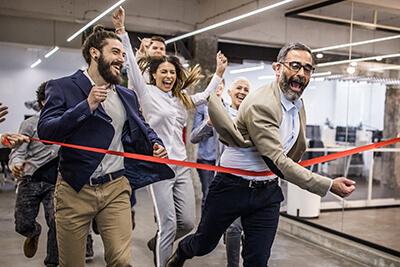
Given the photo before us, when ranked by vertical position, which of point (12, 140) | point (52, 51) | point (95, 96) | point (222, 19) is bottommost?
point (12, 140)

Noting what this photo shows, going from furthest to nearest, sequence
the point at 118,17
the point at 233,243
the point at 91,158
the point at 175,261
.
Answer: the point at 233,243 → the point at 175,261 → the point at 118,17 → the point at 91,158

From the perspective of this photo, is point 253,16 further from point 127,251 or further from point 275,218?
point 127,251

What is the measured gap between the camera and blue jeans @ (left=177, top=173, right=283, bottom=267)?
2822mm

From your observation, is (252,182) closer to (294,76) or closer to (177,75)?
(294,76)

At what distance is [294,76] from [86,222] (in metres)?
1.52

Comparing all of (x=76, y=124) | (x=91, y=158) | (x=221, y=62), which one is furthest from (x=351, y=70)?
(x=76, y=124)

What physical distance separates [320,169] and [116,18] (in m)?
4.34

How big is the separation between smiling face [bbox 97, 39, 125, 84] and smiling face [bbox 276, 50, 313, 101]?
3.34 ft

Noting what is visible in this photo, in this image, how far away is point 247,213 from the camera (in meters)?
2.89

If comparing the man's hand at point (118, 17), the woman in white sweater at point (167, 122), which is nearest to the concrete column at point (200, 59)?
the woman in white sweater at point (167, 122)

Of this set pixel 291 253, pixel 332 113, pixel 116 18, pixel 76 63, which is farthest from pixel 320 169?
pixel 76 63

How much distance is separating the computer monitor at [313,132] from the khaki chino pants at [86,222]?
4.36m

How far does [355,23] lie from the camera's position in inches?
206

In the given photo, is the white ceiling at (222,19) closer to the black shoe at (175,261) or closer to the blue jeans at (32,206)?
the black shoe at (175,261)
